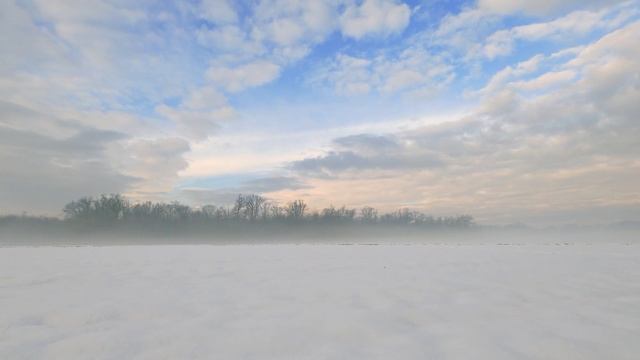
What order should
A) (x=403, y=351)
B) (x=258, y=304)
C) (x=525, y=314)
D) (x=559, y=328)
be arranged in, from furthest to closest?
(x=258, y=304) < (x=525, y=314) < (x=559, y=328) < (x=403, y=351)

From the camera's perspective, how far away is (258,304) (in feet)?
16.9

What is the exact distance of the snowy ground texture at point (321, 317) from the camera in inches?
135

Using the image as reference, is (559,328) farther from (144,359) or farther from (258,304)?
(144,359)

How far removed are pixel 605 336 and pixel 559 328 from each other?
1.24 ft

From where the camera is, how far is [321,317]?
14.7 feet

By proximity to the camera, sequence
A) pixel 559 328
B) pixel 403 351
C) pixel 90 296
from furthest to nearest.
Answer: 1. pixel 90 296
2. pixel 559 328
3. pixel 403 351

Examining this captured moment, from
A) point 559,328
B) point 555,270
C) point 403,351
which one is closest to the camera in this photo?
point 403,351

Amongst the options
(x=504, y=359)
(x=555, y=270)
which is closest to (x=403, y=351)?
(x=504, y=359)

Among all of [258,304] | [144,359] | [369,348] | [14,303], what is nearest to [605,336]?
[369,348]

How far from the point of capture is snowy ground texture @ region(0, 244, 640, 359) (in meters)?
3.43

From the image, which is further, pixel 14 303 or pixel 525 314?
pixel 14 303

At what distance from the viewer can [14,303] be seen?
520cm

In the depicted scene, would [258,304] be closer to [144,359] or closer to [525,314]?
[144,359]

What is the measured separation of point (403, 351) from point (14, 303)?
5.05 m
